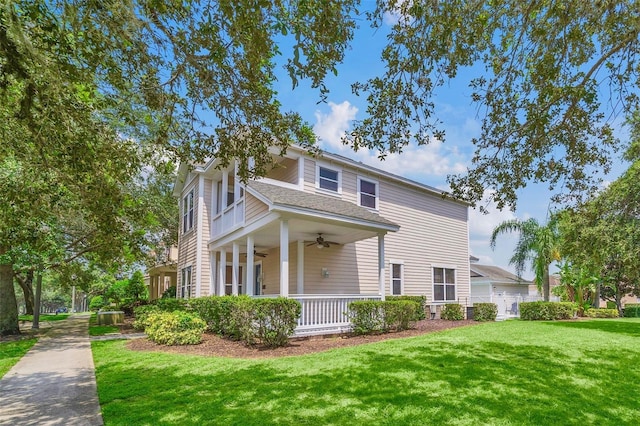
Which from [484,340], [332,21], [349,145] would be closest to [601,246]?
[484,340]

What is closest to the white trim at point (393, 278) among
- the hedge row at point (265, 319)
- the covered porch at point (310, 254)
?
the covered porch at point (310, 254)

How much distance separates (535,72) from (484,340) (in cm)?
617

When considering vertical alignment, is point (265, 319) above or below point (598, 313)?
above

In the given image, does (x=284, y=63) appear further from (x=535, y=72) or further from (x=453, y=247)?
(x=453, y=247)

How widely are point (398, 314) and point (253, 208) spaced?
5.46 m

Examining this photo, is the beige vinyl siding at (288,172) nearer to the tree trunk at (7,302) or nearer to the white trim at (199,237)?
the white trim at (199,237)

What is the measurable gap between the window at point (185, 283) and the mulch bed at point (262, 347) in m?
6.28

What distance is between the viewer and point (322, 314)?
11.0m

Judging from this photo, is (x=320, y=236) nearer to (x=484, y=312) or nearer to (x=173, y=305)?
(x=173, y=305)

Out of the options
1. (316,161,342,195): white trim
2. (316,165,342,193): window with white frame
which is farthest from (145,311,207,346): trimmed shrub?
(316,165,342,193): window with white frame

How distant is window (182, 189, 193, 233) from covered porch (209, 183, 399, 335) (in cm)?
254

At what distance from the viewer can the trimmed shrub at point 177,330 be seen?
9.98m

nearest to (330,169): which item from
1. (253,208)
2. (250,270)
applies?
(253,208)

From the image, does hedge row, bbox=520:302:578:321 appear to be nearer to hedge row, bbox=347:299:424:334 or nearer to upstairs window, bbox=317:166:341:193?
hedge row, bbox=347:299:424:334
